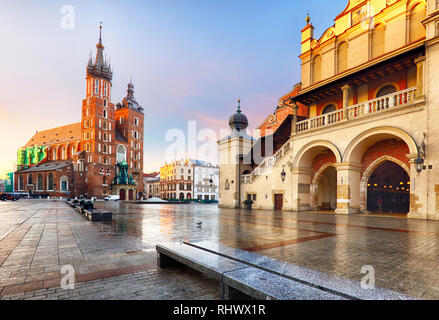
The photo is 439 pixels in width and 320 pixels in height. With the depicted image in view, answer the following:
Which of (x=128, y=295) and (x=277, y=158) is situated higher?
(x=277, y=158)

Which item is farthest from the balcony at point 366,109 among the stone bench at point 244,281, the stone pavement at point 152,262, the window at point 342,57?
the stone bench at point 244,281

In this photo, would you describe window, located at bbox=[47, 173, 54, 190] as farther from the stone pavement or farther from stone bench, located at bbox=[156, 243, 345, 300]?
stone bench, located at bbox=[156, 243, 345, 300]

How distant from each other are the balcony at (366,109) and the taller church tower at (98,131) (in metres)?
59.0

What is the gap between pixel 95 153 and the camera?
65.2 m

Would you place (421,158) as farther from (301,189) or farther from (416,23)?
(416,23)

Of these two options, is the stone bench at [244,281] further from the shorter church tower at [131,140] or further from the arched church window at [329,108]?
the shorter church tower at [131,140]

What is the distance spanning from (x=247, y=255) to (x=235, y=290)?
96 cm

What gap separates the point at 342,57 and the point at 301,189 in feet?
41.0

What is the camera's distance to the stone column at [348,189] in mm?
17188

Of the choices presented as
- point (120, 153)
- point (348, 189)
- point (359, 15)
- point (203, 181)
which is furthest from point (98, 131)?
point (348, 189)

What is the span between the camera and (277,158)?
906 inches

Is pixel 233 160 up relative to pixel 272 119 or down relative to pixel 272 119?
down
